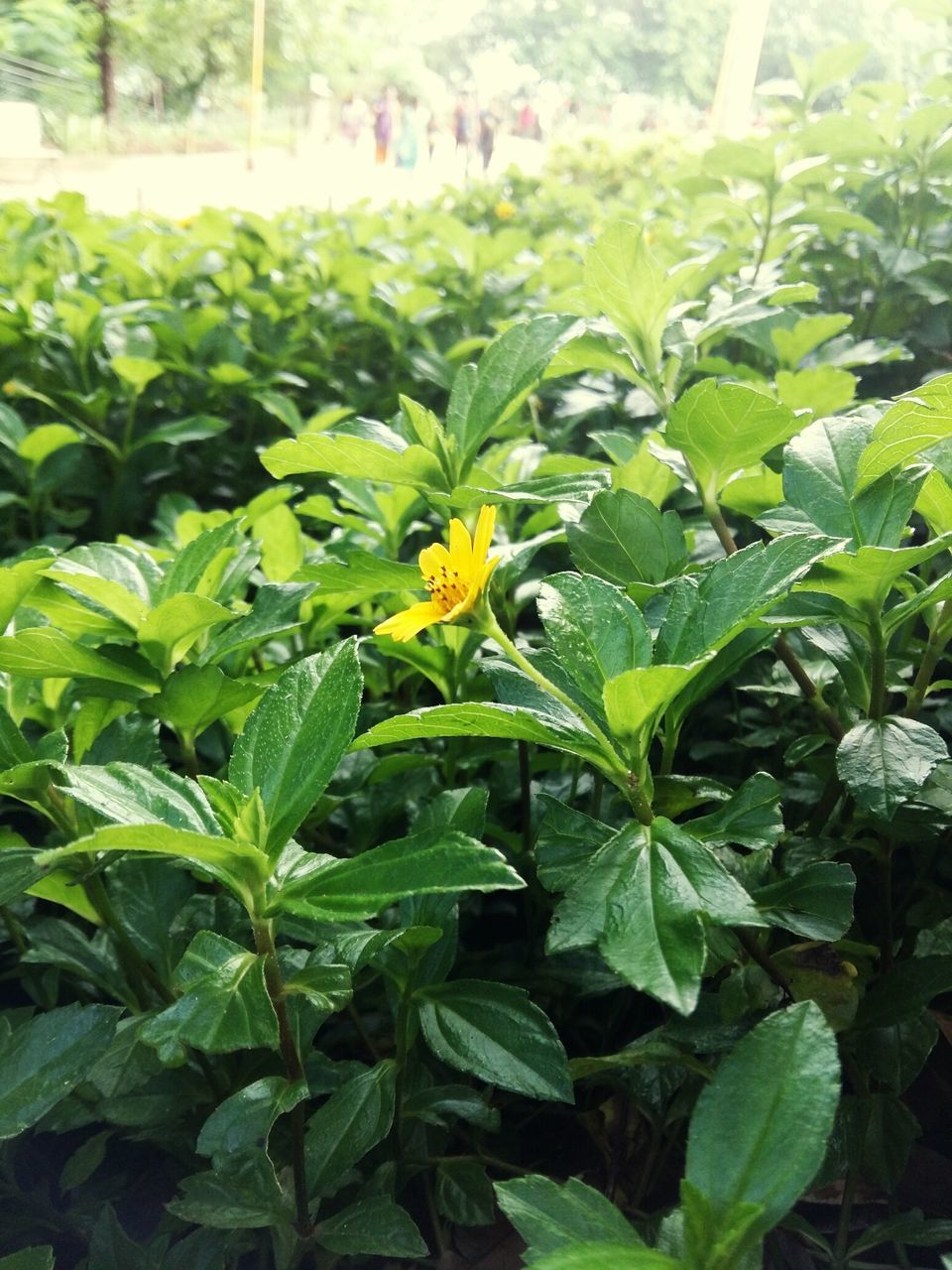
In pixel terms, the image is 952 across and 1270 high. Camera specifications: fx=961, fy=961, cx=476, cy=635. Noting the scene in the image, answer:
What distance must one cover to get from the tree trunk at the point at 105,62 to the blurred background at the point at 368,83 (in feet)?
0.04

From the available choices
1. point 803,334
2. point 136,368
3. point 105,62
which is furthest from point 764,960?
point 105,62

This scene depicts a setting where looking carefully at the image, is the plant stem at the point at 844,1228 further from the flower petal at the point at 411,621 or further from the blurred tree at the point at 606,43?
the blurred tree at the point at 606,43

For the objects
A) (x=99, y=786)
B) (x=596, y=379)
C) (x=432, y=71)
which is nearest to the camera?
(x=99, y=786)

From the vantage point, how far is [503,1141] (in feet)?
2.39

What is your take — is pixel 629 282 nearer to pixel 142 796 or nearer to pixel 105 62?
pixel 142 796

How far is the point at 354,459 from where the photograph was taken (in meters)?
0.63

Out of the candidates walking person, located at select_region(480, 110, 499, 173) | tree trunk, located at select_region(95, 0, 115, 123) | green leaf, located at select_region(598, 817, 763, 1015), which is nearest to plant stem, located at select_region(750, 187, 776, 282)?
green leaf, located at select_region(598, 817, 763, 1015)

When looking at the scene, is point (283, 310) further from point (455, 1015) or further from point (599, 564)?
point (455, 1015)

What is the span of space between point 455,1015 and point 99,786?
0.26m

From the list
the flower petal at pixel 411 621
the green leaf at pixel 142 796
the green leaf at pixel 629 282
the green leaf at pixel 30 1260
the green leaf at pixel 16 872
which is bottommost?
the green leaf at pixel 30 1260

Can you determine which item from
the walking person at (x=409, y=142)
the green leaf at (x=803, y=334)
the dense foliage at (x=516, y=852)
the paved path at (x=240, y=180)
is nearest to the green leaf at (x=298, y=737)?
the dense foliage at (x=516, y=852)

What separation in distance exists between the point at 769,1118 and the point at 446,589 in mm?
313

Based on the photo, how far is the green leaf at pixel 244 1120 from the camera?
512mm

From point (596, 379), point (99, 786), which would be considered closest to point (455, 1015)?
point (99, 786)
